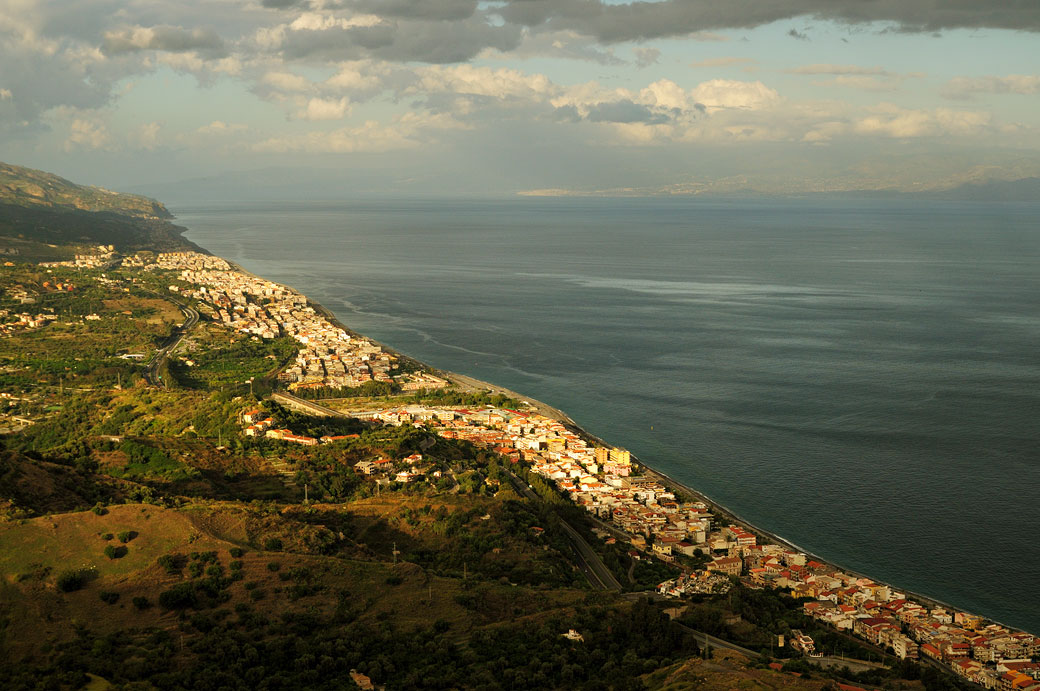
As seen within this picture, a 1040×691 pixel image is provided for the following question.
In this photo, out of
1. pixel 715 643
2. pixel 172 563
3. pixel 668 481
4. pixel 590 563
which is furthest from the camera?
pixel 668 481

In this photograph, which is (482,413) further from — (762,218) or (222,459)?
(762,218)

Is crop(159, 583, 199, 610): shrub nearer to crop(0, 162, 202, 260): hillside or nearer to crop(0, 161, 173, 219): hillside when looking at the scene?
crop(0, 162, 202, 260): hillside

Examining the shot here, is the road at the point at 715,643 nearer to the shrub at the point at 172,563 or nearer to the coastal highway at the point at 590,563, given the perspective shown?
the coastal highway at the point at 590,563

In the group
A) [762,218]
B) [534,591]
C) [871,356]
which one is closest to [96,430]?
[534,591]

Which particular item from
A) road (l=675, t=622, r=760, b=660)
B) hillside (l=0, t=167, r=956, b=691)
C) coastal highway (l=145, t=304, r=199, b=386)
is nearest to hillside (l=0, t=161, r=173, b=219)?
coastal highway (l=145, t=304, r=199, b=386)

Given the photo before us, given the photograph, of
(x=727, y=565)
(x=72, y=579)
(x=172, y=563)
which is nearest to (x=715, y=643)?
(x=727, y=565)

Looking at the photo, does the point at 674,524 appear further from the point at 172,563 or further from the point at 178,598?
the point at 178,598
